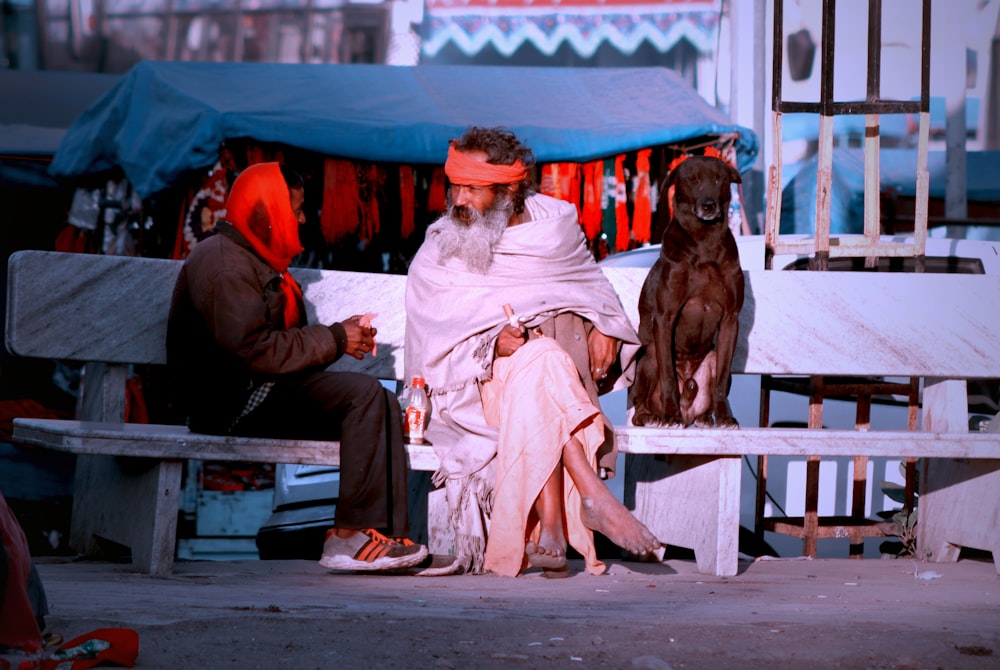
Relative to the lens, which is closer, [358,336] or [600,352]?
[358,336]

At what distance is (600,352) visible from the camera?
539 centimetres

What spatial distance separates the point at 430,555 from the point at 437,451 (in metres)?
0.41

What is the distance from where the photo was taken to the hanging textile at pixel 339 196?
881cm

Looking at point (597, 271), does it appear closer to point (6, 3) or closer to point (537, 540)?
point (537, 540)

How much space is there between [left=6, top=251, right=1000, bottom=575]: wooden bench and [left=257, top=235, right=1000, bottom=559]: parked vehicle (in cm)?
48

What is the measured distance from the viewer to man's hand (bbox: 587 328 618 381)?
539 cm

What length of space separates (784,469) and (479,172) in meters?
2.84

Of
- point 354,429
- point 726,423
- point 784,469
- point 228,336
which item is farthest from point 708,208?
point 784,469

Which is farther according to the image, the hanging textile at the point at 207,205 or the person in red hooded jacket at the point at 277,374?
the hanging textile at the point at 207,205

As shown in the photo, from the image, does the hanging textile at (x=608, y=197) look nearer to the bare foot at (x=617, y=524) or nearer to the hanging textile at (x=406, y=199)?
the hanging textile at (x=406, y=199)

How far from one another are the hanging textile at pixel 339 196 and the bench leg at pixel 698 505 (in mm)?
3756

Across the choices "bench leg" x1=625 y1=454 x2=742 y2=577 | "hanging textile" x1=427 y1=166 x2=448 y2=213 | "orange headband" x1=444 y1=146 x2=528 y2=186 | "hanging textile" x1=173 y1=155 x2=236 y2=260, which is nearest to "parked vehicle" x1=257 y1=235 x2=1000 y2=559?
"bench leg" x1=625 y1=454 x2=742 y2=577

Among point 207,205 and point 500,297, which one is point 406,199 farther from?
point 500,297

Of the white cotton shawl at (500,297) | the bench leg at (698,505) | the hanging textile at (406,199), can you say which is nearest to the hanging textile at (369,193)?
the hanging textile at (406,199)
